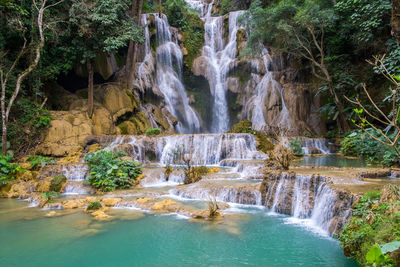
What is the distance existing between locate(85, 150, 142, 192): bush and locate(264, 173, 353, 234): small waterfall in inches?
191

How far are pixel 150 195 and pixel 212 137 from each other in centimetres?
634

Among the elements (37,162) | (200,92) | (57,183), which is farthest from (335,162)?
(200,92)

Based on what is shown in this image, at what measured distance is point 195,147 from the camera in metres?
13.8

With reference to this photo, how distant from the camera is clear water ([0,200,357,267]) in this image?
14.5 ft

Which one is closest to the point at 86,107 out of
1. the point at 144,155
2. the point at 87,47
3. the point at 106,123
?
the point at 106,123

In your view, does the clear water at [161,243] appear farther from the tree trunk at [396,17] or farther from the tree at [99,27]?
the tree at [99,27]

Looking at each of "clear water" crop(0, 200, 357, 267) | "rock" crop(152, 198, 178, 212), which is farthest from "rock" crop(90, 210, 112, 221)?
"rock" crop(152, 198, 178, 212)

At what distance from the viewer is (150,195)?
7.99 metres

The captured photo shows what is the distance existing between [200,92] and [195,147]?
30.3 ft

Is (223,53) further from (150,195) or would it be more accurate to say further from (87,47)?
(150,195)

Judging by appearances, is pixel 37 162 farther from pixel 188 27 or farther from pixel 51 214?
pixel 188 27

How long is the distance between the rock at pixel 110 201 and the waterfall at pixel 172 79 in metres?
12.7

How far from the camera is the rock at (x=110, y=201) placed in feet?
23.9

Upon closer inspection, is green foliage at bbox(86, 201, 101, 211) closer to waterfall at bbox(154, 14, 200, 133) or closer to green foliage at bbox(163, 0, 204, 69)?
waterfall at bbox(154, 14, 200, 133)
